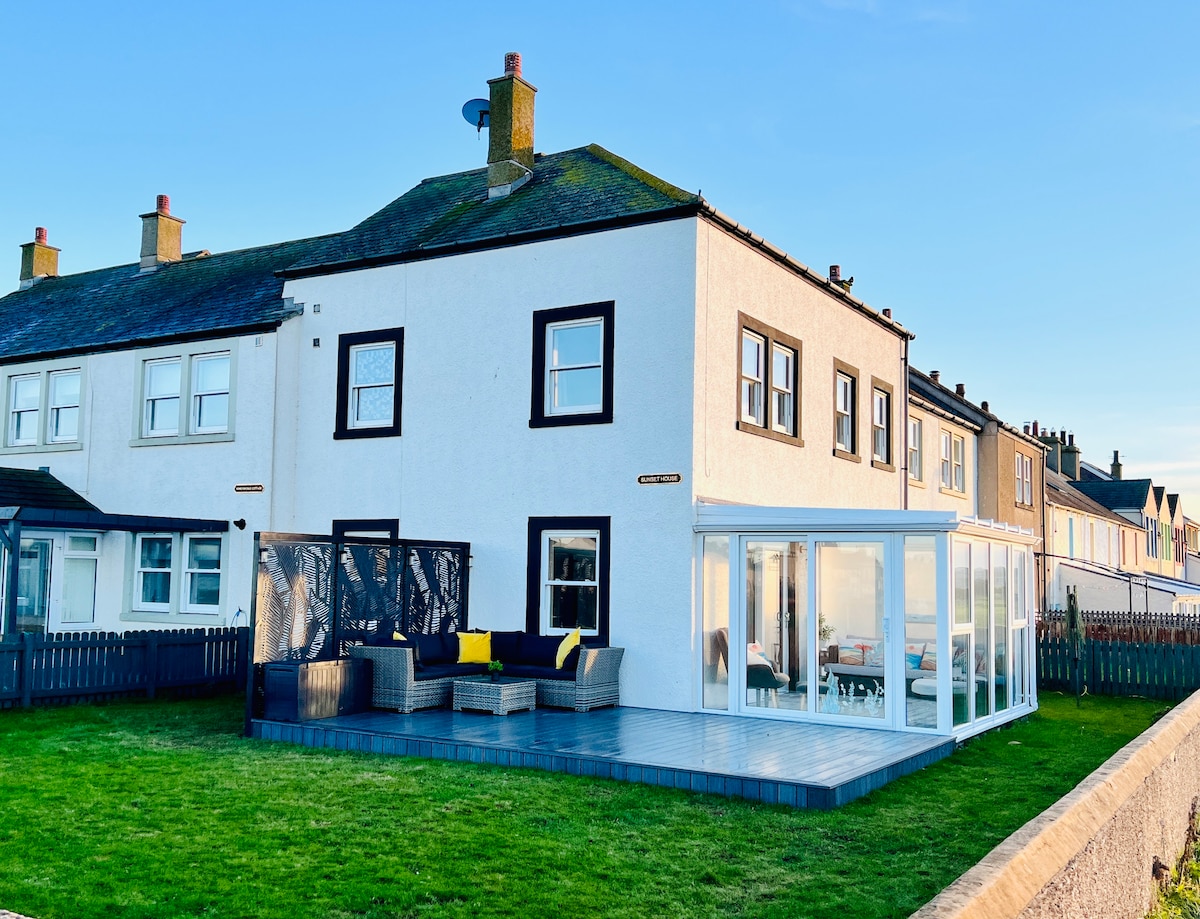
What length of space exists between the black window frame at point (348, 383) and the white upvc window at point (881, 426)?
360 inches

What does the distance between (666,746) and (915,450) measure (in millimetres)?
14477

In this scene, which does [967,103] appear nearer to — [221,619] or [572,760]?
[572,760]

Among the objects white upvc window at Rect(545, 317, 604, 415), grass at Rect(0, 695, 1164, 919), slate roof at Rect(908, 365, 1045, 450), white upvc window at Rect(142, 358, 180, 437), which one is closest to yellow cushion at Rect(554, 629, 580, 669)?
white upvc window at Rect(545, 317, 604, 415)

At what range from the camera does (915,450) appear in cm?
2369

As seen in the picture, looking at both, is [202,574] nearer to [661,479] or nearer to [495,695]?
[495,695]

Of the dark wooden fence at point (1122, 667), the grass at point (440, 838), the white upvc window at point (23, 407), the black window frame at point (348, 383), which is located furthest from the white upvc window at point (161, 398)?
the dark wooden fence at point (1122, 667)

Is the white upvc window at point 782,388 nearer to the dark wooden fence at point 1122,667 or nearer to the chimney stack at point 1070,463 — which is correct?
the dark wooden fence at point 1122,667

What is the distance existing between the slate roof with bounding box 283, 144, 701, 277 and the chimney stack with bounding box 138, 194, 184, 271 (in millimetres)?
8075

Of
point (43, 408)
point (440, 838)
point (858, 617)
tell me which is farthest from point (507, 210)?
point (440, 838)

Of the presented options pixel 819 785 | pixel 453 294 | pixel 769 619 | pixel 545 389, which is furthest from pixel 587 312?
pixel 819 785

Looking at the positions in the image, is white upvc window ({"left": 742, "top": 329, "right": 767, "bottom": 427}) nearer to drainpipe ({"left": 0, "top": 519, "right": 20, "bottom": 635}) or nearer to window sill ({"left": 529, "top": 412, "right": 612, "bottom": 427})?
window sill ({"left": 529, "top": 412, "right": 612, "bottom": 427})

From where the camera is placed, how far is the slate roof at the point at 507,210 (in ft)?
50.2

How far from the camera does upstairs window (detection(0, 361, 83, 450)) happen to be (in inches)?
839

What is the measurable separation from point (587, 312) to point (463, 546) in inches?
154
